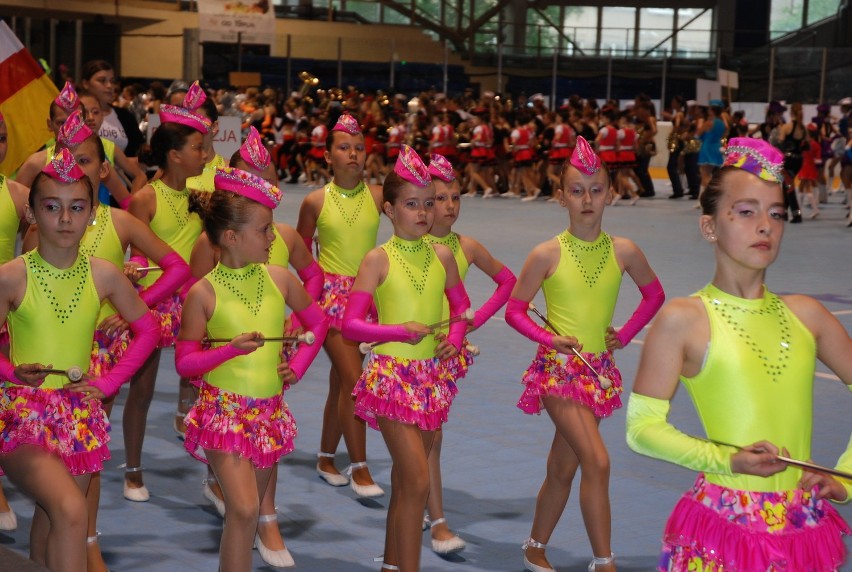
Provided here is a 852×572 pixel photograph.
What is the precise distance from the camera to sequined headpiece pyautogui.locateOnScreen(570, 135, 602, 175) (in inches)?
175

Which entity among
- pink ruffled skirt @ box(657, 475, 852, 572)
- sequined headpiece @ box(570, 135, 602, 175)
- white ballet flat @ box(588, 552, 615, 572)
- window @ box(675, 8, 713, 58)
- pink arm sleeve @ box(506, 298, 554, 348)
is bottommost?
white ballet flat @ box(588, 552, 615, 572)

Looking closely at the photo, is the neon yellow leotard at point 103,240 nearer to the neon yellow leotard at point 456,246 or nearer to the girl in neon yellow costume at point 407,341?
the girl in neon yellow costume at point 407,341

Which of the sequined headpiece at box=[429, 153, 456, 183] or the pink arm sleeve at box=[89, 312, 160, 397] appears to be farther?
the sequined headpiece at box=[429, 153, 456, 183]

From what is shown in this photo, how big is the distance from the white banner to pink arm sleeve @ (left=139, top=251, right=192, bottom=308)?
20.6 m

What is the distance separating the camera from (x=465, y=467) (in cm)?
567

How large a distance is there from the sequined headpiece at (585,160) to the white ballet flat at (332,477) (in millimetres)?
1884

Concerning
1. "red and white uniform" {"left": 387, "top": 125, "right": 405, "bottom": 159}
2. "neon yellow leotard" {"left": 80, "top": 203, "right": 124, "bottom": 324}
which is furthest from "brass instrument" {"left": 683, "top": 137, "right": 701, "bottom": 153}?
"neon yellow leotard" {"left": 80, "top": 203, "right": 124, "bottom": 324}

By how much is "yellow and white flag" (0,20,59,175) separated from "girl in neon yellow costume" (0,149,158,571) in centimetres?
330

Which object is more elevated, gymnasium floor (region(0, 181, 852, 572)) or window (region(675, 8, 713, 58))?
window (region(675, 8, 713, 58))

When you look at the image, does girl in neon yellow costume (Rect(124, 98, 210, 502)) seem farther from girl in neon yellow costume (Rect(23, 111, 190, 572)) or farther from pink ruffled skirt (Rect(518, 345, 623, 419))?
pink ruffled skirt (Rect(518, 345, 623, 419))

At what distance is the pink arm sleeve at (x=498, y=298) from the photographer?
15.4 ft

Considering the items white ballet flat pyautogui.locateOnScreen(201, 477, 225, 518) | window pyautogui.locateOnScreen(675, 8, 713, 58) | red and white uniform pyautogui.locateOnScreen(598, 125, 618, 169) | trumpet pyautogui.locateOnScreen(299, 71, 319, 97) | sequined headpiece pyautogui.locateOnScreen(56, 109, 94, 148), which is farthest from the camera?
window pyautogui.locateOnScreen(675, 8, 713, 58)

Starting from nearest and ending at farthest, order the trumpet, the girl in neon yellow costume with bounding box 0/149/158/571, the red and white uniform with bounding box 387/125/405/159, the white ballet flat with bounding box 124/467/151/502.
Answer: the girl in neon yellow costume with bounding box 0/149/158/571 → the white ballet flat with bounding box 124/467/151/502 → the red and white uniform with bounding box 387/125/405/159 → the trumpet

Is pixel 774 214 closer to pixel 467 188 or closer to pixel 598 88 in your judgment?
pixel 467 188
